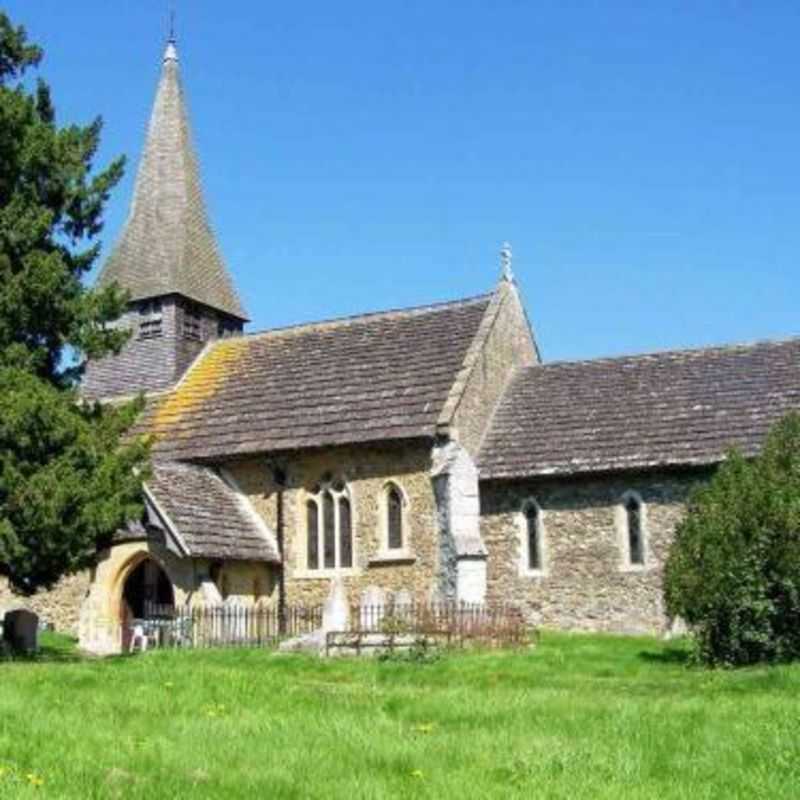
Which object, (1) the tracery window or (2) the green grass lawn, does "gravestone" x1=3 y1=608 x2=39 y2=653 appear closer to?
(1) the tracery window

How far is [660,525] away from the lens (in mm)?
26578

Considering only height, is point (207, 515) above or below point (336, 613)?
above

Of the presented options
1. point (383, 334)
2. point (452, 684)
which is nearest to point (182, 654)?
point (452, 684)

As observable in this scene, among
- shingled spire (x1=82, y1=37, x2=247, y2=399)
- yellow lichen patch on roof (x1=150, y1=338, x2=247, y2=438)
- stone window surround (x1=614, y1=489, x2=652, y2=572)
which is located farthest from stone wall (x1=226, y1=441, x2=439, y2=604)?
shingled spire (x1=82, y1=37, x2=247, y2=399)

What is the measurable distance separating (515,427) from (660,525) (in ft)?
15.6

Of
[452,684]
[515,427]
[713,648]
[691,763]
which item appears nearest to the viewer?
[691,763]

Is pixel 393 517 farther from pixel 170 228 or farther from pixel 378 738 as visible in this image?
pixel 378 738

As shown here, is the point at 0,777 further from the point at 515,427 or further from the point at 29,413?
the point at 515,427

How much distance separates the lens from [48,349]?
21547 millimetres

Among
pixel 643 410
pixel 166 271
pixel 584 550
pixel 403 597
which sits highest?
pixel 166 271

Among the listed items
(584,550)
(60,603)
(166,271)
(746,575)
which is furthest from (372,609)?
(166,271)

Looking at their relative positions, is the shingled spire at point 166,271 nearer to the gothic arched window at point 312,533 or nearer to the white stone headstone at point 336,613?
the gothic arched window at point 312,533

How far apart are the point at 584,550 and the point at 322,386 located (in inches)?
318

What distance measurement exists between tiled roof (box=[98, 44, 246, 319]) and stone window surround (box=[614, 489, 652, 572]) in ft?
47.9
